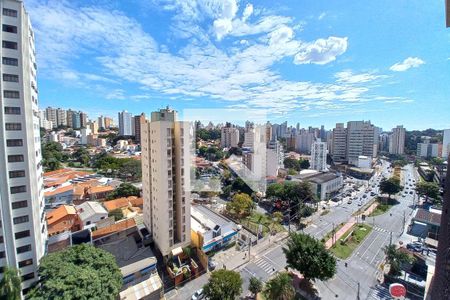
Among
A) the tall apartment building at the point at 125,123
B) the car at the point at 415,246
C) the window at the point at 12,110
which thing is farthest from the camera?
the tall apartment building at the point at 125,123

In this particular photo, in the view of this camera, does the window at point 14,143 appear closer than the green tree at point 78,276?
No

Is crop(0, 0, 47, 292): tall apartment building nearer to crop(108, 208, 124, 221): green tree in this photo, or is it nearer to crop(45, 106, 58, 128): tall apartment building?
crop(108, 208, 124, 221): green tree

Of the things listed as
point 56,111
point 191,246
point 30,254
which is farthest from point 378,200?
point 56,111

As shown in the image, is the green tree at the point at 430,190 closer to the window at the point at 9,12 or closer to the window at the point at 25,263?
the window at the point at 25,263

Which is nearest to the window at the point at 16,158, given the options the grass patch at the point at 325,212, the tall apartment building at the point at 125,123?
the grass patch at the point at 325,212

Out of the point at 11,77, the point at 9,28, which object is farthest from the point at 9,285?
the point at 9,28

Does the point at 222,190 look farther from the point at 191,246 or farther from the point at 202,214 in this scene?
the point at 191,246

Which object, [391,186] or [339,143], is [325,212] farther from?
[339,143]
